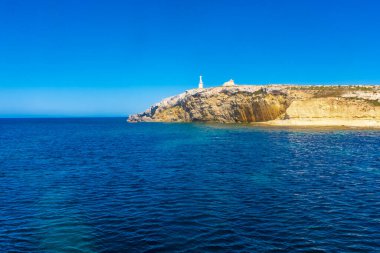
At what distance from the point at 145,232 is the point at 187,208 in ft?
18.7

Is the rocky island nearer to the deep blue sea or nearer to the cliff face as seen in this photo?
the cliff face

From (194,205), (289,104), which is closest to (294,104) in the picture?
(289,104)

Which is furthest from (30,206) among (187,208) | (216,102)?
(216,102)

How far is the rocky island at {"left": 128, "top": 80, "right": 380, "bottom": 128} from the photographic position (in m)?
115

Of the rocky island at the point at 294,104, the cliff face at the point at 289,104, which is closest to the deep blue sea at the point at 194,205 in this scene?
the rocky island at the point at 294,104

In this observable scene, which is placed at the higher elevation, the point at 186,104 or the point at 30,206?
the point at 186,104

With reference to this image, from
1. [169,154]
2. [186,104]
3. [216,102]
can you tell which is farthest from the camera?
[186,104]

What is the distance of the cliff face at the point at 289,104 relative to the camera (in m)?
116

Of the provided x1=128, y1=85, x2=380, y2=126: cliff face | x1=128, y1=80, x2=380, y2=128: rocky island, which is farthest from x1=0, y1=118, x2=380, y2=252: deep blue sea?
x1=128, y1=85, x2=380, y2=126: cliff face

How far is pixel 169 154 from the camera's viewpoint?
56.7 meters

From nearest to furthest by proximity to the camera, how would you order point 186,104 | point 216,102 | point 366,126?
point 366,126
point 216,102
point 186,104

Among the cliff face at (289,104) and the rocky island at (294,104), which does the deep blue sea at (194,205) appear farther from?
the cliff face at (289,104)

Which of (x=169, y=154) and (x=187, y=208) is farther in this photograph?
(x=169, y=154)

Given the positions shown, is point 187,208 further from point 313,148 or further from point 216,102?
point 216,102
